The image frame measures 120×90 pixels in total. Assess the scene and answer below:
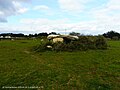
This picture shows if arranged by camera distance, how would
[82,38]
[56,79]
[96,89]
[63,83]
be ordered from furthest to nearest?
[82,38], [56,79], [63,83], [96,89]

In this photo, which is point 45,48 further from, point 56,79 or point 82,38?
point 56,79

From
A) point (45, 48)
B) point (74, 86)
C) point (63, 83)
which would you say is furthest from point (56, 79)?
point (45, 48)

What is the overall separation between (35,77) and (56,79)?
102cm

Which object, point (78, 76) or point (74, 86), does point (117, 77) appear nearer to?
point (78, 76)

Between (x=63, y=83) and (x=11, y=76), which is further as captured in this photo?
(x=11, y=76)

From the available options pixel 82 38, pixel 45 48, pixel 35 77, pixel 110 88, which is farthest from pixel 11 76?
pixel 82 38

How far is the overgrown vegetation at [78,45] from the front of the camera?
65.4ft

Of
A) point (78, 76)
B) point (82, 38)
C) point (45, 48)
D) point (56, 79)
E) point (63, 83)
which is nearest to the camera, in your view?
point (63, 83)

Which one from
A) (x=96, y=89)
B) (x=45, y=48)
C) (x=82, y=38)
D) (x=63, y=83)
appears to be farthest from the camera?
(x=82, y=38)

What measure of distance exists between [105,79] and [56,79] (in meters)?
2.20

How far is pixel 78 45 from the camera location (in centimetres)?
2066

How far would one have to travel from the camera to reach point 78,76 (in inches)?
328

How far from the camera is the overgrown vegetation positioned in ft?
65.4

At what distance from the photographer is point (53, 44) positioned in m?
21.5
